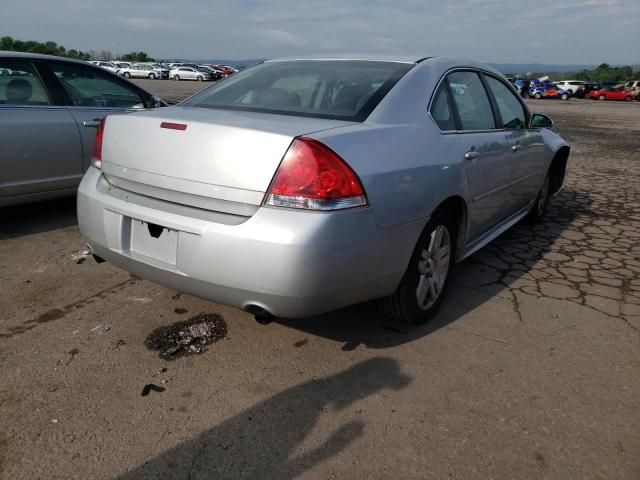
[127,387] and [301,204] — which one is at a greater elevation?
[301,204]

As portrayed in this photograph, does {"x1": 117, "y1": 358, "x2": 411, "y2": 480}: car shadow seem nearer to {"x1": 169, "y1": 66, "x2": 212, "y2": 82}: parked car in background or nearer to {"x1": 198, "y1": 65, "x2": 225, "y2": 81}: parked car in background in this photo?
{"x1": 198, "y1": 65, "x2": 225, "y2": 81}: parked car in background

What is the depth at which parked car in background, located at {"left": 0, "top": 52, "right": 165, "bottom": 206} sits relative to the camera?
4.23 metres

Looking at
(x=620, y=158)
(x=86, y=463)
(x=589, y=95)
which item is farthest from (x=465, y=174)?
(x=589, y=95)

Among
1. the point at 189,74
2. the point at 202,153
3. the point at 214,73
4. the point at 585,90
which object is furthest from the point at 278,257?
the point at 214,73

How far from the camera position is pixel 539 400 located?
2.40 m

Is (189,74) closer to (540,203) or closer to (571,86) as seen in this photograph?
(571,86)

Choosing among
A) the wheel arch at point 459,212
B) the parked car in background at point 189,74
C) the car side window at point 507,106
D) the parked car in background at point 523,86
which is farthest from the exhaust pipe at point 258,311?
the parked car in background at point 189,74

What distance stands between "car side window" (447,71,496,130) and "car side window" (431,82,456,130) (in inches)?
4.5

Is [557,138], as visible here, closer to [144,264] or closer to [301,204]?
[301,204]

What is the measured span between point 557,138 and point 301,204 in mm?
3945

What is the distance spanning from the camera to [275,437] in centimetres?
211

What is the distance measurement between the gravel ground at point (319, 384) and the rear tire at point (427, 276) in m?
0.14

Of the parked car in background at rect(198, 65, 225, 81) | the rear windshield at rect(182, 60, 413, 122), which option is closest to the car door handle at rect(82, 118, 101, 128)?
the rear windshield at rect(182, 60, 413, 122)

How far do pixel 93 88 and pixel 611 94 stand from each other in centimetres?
4497
